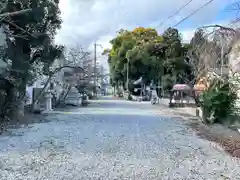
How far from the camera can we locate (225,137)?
14.2 metres

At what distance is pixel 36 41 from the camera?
70.6 feet

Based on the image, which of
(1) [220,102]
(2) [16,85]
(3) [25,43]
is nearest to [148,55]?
(3) [25,43]

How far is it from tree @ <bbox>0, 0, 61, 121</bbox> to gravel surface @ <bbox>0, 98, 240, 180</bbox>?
478 cm

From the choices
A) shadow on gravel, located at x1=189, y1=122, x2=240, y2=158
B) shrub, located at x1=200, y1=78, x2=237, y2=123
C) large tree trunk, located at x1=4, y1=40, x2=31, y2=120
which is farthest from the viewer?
large tree trunk, located at x1=4, y1=40, x2=31, y2=120

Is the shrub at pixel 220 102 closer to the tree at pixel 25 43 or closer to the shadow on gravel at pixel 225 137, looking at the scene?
the shadow on gravel at pixel 225 137

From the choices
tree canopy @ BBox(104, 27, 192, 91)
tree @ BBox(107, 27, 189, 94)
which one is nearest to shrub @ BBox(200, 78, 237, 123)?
tree canopy @ BBox(104, 27, 192, 91)

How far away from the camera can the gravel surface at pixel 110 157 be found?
781 centimetres

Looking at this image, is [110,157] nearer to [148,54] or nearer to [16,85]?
[16,85]

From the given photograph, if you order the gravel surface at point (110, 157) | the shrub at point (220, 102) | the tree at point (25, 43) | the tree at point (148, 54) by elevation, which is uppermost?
the tree at point (148, 54)

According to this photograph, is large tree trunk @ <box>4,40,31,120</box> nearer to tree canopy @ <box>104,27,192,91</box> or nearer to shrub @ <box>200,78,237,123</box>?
shrub @ <box>200,78,237,123</box>

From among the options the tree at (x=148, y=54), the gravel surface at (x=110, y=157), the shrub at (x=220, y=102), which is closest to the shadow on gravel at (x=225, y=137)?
the gravel surface at (x=110, y=157)

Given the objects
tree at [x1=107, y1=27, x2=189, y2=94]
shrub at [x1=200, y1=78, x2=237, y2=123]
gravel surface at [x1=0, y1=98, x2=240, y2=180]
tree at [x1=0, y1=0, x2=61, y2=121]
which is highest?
tree at [x1=107, y1=27, x2=189, y2=94]

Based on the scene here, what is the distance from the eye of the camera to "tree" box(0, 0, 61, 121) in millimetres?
19281

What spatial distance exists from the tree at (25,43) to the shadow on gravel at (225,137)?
30.3 feet
